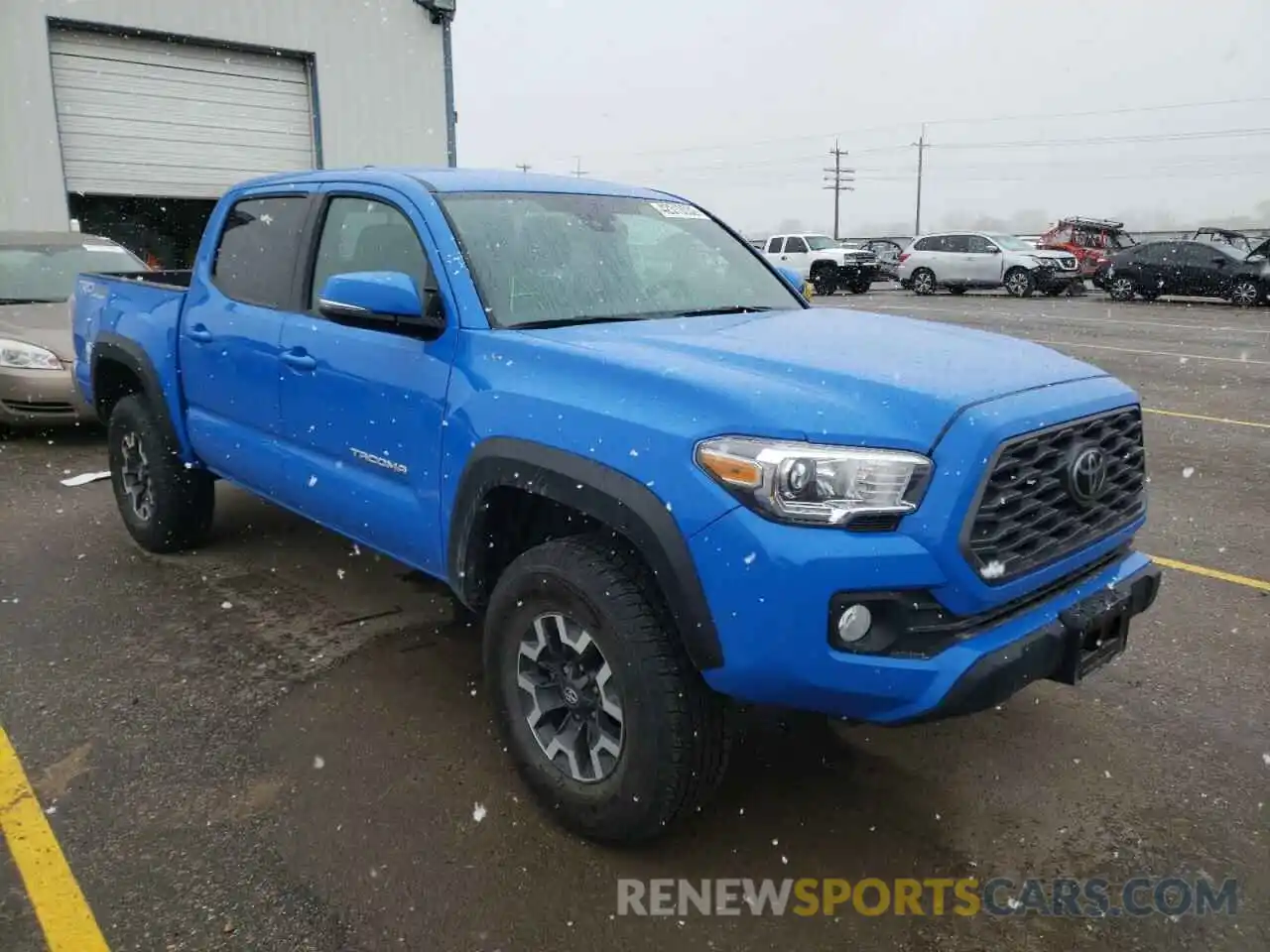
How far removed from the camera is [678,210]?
426 cm

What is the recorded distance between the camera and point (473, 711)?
351 cm

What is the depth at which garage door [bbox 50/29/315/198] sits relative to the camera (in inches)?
587

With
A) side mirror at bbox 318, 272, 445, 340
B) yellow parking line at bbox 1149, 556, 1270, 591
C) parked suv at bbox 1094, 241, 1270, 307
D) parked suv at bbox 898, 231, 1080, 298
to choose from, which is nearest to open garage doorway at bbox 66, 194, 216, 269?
side mirror at bbox 318, 272, 445, 340

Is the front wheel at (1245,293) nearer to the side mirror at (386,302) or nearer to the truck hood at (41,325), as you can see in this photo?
the truck hood at (41,325)

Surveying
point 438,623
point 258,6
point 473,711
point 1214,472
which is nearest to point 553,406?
point 473,711

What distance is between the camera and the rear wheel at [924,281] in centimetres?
2756

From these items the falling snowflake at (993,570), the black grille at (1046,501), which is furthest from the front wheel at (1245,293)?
the falling snowflake at (993,570)

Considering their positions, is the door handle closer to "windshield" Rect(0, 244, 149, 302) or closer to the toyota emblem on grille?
the toyota emblem on grille

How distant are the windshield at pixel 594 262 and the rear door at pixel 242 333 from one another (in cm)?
101

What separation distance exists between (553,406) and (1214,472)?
19.6 ft

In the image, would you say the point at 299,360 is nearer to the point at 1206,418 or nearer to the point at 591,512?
the point at 591,512

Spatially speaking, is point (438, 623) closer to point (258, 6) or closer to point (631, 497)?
point (631, 497)

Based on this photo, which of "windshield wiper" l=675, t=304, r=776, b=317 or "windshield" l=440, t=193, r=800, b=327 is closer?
"windshield" l=440, t=193, r=800, b=327

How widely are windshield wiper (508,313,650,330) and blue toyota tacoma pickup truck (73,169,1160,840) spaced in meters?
0.01
